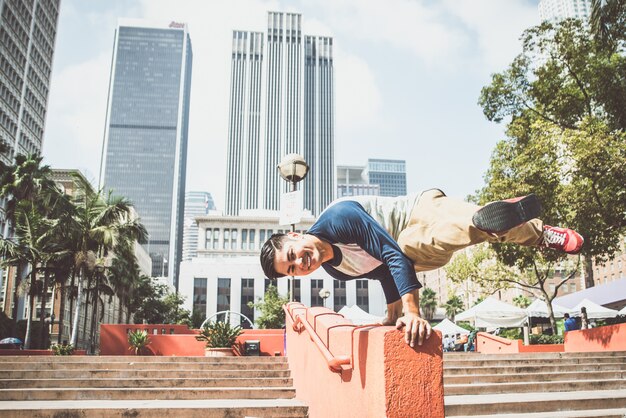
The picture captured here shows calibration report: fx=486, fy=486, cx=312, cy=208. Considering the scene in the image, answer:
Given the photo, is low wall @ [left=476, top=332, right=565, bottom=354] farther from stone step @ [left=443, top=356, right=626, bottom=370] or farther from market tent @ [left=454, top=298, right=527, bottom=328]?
stone step @ [left=443, top=356, right=626, bottom=370]

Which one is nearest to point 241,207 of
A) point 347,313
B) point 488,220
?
point 347,313

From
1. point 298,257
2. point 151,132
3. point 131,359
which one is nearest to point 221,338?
point 131,359

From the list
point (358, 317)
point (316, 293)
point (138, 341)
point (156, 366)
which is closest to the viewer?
point (156, 366)

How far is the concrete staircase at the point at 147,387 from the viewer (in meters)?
5.71

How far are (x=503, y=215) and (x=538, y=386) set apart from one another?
540 centimetres

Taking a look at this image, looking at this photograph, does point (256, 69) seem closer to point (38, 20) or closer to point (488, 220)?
point (38, 20)

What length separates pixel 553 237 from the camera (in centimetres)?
363

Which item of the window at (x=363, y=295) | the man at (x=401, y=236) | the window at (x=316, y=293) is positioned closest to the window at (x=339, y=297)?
the window at (x=363, y=295)

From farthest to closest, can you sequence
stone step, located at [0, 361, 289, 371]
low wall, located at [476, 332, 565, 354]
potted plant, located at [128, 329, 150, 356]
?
low wall, located at [476, 332, 565, 354]
potted plant, located at [128, 329, 150, 356]
stone step, located at [0, 361, 289, 371]

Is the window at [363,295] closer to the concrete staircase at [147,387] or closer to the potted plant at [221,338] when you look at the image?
the potted plant at [221,338]

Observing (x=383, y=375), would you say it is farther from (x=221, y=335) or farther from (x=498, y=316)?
(x=498, y=316)

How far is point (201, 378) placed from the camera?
7.47 meters

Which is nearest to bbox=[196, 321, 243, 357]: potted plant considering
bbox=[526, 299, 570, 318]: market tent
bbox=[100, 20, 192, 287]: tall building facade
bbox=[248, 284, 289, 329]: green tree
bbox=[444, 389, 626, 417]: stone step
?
bbox=[444, 389, 626, 417]: stone step

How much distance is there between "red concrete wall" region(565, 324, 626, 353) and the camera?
1233cm
